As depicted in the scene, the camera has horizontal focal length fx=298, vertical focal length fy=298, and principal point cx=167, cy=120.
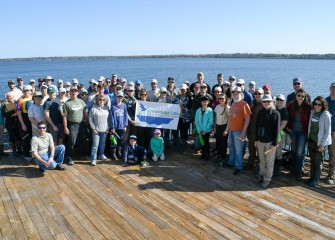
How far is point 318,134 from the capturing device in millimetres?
5773

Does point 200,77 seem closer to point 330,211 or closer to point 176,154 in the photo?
point 176,154

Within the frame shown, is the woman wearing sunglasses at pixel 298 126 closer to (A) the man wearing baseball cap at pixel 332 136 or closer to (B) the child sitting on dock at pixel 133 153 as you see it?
(A) the man wearing baseball cap at pixel 332 136

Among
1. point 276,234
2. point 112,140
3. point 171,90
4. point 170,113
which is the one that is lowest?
point 276,234

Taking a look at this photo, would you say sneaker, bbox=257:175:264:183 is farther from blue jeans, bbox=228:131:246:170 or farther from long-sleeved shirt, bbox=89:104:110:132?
long-sleeved shirt, bbox=89:104:110:132

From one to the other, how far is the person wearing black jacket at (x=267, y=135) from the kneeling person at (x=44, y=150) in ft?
14.3

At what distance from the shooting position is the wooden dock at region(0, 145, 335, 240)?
4461 mm

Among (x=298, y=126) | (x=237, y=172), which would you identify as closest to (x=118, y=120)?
(x=237, y=172)

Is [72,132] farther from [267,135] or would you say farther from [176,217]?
[267,135]

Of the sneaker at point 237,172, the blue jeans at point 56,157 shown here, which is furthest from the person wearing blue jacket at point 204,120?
the blue jeans at point 56,157

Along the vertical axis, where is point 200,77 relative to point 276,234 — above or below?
above

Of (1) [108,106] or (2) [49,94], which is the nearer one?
(2) [49,94]

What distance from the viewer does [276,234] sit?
4.36m

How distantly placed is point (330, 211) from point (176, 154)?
4068mm

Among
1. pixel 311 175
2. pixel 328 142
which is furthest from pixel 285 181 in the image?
pixel 328 142
